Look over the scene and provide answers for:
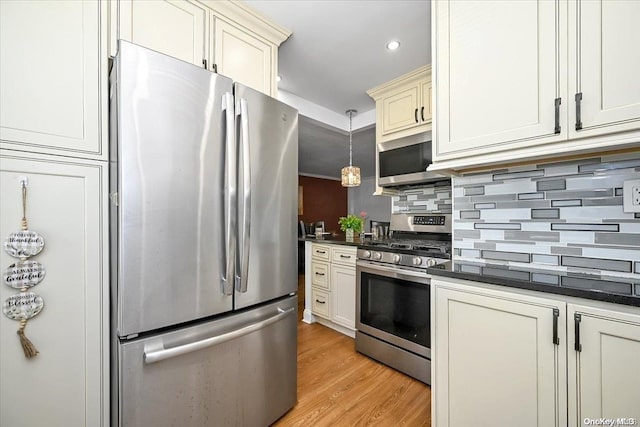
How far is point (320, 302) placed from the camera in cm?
293

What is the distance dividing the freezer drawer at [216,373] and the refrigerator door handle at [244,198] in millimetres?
216

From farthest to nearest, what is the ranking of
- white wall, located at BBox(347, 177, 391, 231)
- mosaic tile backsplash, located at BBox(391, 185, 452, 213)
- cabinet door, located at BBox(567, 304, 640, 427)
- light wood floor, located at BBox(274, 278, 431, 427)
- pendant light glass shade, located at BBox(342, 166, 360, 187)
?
white wall, located at BBox(347, 177, 391, 231) → pendant light glass shade, located at BBox(342, 166, 360, 187) → mosaic tile backsplash, located at BBox(391, 185, 452, 213) → light wood floor, located at BBox(274, 278, 431, 427) → cabinet door, located at BBox(567, 304, 640, 427)

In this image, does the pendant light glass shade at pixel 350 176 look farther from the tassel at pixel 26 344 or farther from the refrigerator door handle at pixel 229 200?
the tassel at pixel 26 344

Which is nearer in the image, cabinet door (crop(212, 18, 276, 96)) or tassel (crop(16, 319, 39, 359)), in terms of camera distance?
tassel (crop(16, 319, 39, 359))

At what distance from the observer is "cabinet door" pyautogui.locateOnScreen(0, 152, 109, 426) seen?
95 cm

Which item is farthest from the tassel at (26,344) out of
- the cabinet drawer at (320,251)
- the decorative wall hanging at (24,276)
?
the cabinet drawer at (320,251)

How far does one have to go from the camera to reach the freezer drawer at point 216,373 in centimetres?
104

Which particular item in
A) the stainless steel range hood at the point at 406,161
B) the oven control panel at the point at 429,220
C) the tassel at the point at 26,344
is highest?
the stainless steel range hood at the point at 406,161

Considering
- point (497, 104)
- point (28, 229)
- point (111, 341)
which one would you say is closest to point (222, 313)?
point (111, 341)

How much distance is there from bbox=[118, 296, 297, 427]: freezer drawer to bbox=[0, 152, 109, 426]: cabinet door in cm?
21

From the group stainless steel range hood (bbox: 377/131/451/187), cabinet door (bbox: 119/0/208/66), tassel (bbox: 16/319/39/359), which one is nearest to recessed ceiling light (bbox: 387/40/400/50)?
stainless steel range hood (bbox: 377/131/451/187)

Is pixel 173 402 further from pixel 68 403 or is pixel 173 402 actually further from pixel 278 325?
pixel 278 325

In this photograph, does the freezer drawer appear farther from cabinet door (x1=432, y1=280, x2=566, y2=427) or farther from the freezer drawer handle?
cabinet door (x1=432, y1=280, x2=566, y2=427)

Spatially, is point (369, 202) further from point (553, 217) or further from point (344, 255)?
point (553, 217)
